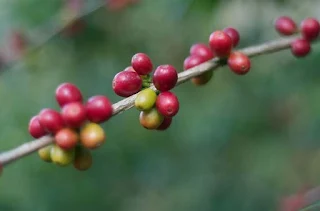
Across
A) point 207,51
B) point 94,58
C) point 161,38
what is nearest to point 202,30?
point 161,38

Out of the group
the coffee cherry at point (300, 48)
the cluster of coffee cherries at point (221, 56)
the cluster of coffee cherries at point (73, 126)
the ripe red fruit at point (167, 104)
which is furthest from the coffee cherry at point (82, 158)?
the coffee cherry at point (300, 48)

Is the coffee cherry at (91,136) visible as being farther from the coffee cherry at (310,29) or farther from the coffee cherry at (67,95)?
the coffee cherry at (310,29)

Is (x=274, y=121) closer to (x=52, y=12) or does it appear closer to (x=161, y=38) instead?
(x=161, y=38)

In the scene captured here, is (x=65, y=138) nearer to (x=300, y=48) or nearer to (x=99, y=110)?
(x=99, y=110)

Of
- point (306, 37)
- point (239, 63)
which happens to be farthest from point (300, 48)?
point (239, 63)

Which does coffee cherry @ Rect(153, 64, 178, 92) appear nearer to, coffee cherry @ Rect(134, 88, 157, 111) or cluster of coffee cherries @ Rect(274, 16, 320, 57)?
coffee cherry @ Rect(134, 88, 157, 111)

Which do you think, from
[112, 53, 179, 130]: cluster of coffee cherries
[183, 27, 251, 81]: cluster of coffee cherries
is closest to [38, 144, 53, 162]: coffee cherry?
[112, 53, 179, 130]: cluster of coffee cherries
